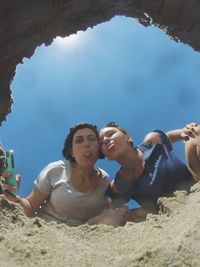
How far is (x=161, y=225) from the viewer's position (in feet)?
9.20

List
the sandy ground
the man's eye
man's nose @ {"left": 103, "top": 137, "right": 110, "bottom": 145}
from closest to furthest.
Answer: the sandy ground < man's nose @ {"left": 103, "top": 137, "right": 110, "bottom": 145} < the man's eye

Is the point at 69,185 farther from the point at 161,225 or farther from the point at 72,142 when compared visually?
the point at 161,225

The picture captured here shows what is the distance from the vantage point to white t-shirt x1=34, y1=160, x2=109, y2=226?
430 centimetres

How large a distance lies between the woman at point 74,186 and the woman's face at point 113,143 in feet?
0.47

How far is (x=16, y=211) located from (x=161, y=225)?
1011mm

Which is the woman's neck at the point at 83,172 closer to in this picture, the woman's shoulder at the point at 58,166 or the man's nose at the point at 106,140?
the woman's shoulder at the point at 58,166

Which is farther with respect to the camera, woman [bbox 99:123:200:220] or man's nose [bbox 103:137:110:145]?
man's nose [bbox 103:137:110:145]

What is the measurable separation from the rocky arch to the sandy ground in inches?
57.6

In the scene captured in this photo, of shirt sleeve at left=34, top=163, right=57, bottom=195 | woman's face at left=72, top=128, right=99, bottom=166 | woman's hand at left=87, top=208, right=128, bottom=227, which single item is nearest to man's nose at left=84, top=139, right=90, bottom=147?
woman's face at left=72, top=128, right=99, bottom=166

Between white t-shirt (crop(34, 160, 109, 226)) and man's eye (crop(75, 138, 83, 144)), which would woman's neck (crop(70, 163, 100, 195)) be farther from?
man's eye (crop(75, 138, 83, 144))

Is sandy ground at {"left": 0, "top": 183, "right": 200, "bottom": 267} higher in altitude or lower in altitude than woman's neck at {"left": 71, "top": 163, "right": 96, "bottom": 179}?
lower

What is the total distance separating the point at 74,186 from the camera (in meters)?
4.49

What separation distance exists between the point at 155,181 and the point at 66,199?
100 centimetres

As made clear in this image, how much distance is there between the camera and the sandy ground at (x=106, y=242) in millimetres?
2246
